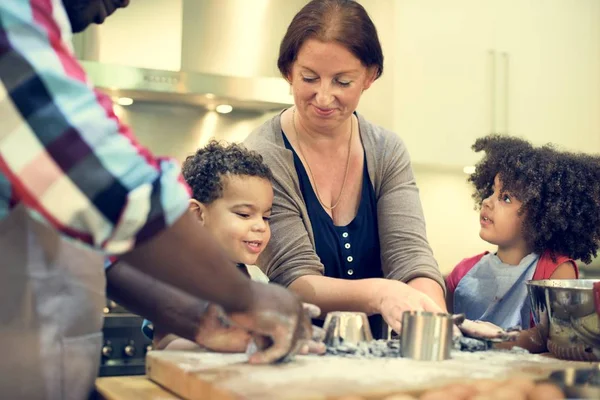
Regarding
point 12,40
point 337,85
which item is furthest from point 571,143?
point 12,40

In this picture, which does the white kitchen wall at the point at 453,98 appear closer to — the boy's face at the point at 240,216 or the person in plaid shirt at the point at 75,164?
the boy's face at the point at 240,216

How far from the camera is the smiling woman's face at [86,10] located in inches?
36.0

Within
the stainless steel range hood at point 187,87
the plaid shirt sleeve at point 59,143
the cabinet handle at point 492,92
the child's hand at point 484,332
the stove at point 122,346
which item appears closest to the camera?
the plaid shirt sleeve at point 59,143

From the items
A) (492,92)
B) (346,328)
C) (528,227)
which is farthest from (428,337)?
(492,92)

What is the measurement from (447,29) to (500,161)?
1.37 meters

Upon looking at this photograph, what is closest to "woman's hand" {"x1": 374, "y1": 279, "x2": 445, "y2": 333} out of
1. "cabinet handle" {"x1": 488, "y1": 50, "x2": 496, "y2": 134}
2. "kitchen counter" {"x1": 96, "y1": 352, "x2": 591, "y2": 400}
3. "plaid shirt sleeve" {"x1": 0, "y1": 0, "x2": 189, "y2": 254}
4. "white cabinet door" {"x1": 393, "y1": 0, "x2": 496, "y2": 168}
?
"kitchen counter" {"x1": 96, "y1": 352, "x2": 591, "y2": 400}

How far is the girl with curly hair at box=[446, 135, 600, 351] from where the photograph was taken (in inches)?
73.4

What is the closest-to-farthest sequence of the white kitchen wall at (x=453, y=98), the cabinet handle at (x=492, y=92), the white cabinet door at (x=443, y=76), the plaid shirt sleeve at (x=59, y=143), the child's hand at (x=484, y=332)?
1. the plaid shirt sleeve at (x=59, y=143)
2. the child's hand at (x=484, y=332)
3. the white kitchen wall at (x=453, y=98)
4. the white cabinet door at (x=443, y=76)
5. the cabinet handle at (x=492, y=92)

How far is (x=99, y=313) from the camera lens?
996 mm

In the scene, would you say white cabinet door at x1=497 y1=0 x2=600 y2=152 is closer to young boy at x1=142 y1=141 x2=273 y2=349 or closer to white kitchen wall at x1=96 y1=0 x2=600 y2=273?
white kitchen wall at x1=96 y1=0 x2=600 y2=273

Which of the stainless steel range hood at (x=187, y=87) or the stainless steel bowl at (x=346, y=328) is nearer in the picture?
the stainless steel bowl at (x=346, y=328)

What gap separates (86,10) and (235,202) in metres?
0.76

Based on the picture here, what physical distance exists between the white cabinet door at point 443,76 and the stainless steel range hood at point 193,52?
497mm

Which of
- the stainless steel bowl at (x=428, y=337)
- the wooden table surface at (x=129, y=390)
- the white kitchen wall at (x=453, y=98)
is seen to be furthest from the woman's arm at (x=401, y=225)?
the white kitchen wall at (x=453, y=98)
